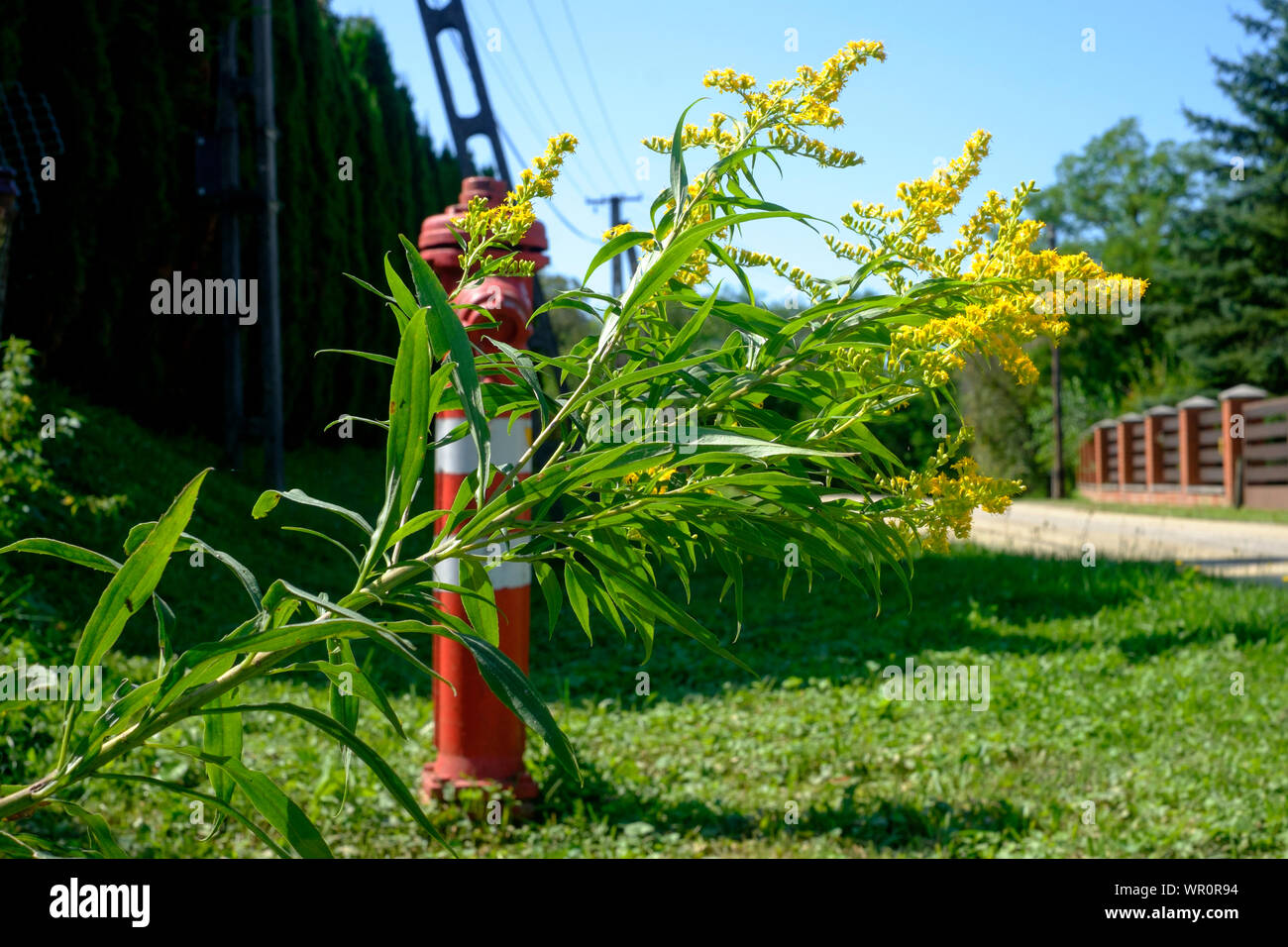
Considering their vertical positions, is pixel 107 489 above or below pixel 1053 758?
above

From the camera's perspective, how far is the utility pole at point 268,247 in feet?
27.8

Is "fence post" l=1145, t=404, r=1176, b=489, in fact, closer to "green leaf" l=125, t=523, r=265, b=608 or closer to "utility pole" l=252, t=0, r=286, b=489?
"utility pole" l=252, t=0, r=286, b=489

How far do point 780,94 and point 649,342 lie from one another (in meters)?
0.23

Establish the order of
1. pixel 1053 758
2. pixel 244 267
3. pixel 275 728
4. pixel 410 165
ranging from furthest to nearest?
pixel 410 165 < pixel 244 267 < pixel 275 728 < pixel 1053 758

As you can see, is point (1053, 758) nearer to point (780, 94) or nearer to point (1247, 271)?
point (780, 94)

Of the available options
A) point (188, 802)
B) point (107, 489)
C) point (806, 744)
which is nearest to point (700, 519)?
point (188, 802)

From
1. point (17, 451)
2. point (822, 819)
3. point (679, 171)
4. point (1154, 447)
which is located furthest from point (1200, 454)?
point (679, 171)

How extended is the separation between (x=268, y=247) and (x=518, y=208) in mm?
8656

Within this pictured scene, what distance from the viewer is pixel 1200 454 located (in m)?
23.7

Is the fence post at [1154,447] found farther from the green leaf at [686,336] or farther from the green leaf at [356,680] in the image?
the green leaf at [356,680]

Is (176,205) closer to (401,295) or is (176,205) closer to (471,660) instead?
A: (471,660)

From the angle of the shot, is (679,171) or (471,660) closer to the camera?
(679,171)
